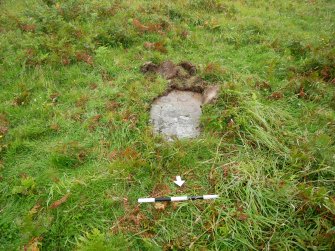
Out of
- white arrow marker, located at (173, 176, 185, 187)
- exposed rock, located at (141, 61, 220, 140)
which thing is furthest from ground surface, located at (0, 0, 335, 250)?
exposed rock, located at (141, 61, 220, 140)

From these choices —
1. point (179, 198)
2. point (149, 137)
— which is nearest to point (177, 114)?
point (149, 137)

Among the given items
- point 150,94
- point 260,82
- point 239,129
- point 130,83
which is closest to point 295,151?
point 239,129

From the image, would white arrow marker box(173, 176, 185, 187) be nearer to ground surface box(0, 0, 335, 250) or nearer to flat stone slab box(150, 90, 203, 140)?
ground surface box(0, 0, 335, 250)

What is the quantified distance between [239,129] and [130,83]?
8.05 feet

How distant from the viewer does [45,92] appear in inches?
232

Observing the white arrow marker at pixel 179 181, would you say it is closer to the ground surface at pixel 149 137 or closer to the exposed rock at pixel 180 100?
the ground surface at pixel 149 137

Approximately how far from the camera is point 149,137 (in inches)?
192

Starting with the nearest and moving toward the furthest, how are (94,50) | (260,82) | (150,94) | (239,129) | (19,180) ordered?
(19,180), (239,129), (150,94), (260,82), (94,50)

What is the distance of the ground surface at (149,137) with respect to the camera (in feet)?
12.7

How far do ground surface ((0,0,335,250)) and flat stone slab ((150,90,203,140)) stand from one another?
0.23 meters

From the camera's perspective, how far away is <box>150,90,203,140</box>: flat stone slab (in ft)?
17.2

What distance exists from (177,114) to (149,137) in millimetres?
948

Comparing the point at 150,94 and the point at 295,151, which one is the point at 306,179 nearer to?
the point at 295,151

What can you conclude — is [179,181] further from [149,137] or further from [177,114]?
[177,114]
